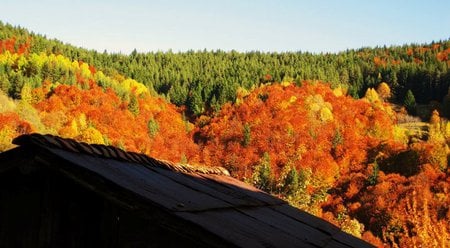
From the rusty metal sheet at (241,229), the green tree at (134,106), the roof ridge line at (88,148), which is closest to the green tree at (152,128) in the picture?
the green tree at (134,106)

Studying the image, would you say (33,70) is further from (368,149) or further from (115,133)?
(368,149)

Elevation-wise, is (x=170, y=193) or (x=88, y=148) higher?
(x=88, y=148)

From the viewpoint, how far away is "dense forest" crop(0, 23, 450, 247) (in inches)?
4099

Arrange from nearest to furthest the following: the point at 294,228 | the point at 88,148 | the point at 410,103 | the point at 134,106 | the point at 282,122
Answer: the point at 88,148 < the point at 294,228 < the point at 282,122 < the point at 134,106 < the point at 410,103

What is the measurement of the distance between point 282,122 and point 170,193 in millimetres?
136499

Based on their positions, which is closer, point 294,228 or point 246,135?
point 294,228

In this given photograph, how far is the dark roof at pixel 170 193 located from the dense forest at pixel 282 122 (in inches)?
2882

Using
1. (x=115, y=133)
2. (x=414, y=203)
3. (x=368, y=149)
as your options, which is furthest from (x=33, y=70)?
(x=414, y=203)

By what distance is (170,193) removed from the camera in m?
5.35

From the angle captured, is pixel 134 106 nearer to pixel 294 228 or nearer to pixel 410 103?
pixel 410 103

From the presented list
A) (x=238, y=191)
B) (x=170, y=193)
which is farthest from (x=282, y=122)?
(x=170, y=193)

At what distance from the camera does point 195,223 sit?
449 centimetres

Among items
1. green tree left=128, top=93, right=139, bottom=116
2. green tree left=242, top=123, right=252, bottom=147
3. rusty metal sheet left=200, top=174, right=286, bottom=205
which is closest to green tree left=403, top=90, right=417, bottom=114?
green tree left=242, top=123, right=252, bottom=147

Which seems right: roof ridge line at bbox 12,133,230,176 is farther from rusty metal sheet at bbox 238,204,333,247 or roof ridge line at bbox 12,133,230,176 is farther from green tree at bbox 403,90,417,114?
green tree at bbox 403,90,417,114
